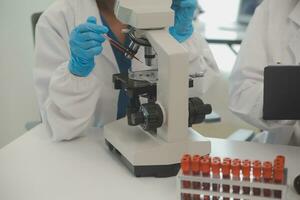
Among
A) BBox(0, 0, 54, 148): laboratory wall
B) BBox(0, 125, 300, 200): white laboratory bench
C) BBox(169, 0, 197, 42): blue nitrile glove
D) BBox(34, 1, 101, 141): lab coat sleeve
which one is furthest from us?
BBox(0, 0, 54, 148): laboratory wall

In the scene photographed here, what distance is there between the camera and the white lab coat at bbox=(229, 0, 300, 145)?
148 cm

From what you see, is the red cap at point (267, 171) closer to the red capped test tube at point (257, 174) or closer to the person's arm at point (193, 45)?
the red capped test tube at point (257, 174)

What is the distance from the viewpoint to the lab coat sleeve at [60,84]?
126 centimetres

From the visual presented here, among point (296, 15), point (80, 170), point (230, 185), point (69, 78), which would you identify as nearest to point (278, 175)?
point (230, 185)

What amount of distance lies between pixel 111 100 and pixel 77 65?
33 centimetres

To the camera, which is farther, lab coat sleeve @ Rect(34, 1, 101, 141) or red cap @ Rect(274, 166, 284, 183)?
lab coat sleeve @ Rect(34, 1, 101, 141)

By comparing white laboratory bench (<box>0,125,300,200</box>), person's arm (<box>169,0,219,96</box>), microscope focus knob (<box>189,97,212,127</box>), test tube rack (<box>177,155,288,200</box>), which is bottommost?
white laboratory bench (<box>0,125,300,200</box>)

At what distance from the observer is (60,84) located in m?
1.25

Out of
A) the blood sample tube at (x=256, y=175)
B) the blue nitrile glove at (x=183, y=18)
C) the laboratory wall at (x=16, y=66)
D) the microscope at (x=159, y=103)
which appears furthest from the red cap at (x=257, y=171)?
the laboratory wall at (x=16, y=66)

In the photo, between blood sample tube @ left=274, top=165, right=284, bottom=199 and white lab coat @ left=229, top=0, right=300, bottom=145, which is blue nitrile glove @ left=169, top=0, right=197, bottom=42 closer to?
white lab coat @ left=229, top=0, right=300, bottom=145

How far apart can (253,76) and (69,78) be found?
66 centimetres

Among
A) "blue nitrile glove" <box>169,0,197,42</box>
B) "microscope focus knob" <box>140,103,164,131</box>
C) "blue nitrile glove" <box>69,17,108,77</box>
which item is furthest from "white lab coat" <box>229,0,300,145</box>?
"blue nitrile glove" <box>69,17,108,77</box>

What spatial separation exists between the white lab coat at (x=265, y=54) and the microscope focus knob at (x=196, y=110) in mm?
351

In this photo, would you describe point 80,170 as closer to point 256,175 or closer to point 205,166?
point 205,166
